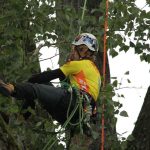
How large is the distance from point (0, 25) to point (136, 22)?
170 centimetres

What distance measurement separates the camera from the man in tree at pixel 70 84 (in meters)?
5.15

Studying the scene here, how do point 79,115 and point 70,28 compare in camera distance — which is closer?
point 79,115

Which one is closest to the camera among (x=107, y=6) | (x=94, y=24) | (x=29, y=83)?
(x=29, y=83)

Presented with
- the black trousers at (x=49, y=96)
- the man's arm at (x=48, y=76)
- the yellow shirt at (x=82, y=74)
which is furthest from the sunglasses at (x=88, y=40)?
the black trousers at (x=49, y=96)

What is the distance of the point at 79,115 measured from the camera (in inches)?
207

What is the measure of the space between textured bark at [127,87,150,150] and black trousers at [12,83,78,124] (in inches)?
43.5

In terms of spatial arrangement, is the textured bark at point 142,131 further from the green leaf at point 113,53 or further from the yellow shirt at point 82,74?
the yellow shirt at point 82,74

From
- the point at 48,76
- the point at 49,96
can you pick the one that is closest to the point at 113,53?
the point at 48,76

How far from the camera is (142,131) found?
20.6 feet

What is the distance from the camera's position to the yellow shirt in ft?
17.5

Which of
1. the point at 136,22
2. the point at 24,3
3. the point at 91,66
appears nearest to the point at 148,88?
the point at 136,22

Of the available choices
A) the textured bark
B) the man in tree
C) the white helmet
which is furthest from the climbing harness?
the textured bark

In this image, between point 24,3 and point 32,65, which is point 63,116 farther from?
point 24,3

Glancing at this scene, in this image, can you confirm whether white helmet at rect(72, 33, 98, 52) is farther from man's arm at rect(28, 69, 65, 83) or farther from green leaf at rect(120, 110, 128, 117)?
green leaf at rect(120, 110, 128, 117)
